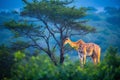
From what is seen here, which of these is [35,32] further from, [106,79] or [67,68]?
[106,79]

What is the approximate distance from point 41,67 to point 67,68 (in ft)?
2.99

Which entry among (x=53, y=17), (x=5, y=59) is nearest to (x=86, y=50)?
(x=53, y=17)

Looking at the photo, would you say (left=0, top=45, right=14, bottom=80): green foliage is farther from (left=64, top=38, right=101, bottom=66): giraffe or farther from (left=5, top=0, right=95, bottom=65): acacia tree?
(left=64, top=38, right=101, bottom=66): giraffe

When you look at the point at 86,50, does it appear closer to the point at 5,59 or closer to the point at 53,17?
the point at 53,17

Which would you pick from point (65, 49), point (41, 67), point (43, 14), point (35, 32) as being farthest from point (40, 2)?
point (41, 67)

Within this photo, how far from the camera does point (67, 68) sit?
10430 mm

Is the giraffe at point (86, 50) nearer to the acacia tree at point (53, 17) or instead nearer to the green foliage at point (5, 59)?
the acacia tree at point (53, 17)

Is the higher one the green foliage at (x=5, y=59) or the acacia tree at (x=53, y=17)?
the acacia tree at (x=53, y=17)

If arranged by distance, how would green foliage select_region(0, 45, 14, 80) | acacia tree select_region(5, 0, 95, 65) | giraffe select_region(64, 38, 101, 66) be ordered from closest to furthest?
1. giraffe select_region(64, 38, 101, 66)
2. acacia tree select_region(5, 0, 95, 65)
3. green foliage select_region(0, 45, 14, 80)

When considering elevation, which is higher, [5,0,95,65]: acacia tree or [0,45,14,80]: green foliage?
[5,0,95,65]: acacia tree

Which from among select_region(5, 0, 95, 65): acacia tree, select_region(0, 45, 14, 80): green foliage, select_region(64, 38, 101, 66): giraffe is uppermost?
select_region(5, 0, 95, 65): acacia tree

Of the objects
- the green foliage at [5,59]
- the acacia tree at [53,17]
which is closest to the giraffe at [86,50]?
the acacia tree at [53,17]

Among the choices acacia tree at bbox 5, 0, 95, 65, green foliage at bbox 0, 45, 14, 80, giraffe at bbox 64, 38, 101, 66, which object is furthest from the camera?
green foliage at bbox 0, 45, 14, 80

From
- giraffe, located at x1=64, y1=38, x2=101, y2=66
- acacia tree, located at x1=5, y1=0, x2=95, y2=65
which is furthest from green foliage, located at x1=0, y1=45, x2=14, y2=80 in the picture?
giraffe, located at x1=64, y1=38, x2=101, y2=66
